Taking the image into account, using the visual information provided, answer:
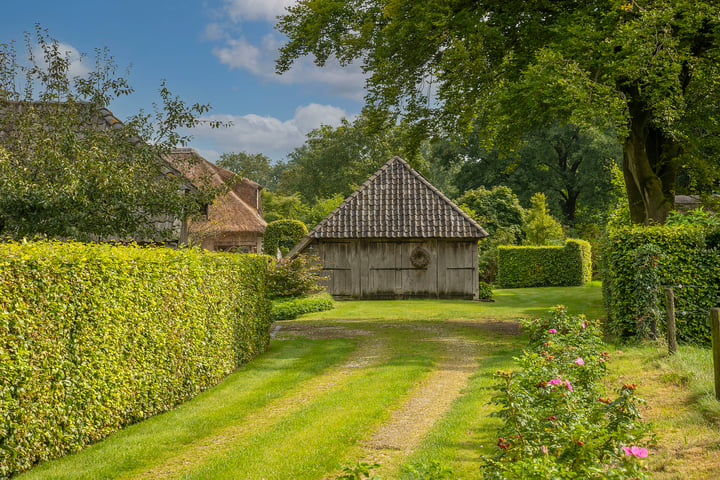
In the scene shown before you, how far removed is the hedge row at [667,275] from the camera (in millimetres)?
10672

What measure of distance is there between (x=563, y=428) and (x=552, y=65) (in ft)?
31.7

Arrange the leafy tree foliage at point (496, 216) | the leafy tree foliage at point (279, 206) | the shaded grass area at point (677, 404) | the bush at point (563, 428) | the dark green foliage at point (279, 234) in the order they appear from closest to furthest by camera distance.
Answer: the bush at point (563, 428), the shaded grass area at point (677, 404), the leafy tree foliage at point (496, 216), the dark green foliage at point (279, 234), the leafy tree foliage at point (279, 206)

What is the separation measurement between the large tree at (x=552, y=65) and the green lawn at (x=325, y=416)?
546cm

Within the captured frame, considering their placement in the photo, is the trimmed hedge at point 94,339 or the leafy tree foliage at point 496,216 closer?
the trimmed hedge at point 94,339

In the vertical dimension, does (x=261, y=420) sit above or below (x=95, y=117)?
below

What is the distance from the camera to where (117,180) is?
35.0ft

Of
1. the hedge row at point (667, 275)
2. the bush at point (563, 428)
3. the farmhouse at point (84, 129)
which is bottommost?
the bush at point (563, 428)

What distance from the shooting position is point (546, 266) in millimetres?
31734

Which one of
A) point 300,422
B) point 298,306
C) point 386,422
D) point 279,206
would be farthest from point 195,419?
point 279,206

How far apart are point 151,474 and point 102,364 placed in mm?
1460

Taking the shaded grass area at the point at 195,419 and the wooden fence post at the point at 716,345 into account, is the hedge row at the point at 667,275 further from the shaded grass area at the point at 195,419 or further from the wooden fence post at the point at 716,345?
the shaded grass area at the point at 195,419

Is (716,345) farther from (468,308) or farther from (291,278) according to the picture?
(291,278)

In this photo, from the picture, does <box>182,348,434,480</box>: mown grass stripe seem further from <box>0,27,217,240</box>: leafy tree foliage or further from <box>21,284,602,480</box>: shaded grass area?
<box>0,27,217,240</box>: leafy tree foliage

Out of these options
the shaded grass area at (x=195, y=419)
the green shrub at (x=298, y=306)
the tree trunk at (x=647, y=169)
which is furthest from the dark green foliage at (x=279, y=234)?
the shaded grass area at (x=195, y=419)
